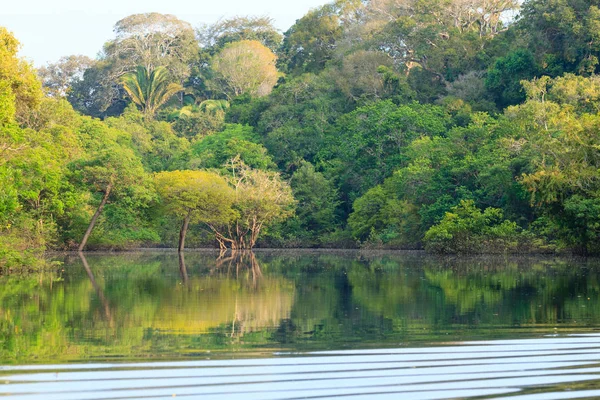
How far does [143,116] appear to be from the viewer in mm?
59594

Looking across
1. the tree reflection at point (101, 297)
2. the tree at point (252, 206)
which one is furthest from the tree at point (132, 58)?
the tree reflection at point (101, 297)

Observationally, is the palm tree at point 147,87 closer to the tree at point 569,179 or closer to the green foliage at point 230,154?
the green foliage at point 230,154

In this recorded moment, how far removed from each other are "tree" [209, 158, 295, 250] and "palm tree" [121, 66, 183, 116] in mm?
19979

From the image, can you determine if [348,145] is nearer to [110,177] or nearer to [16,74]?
[110,177]

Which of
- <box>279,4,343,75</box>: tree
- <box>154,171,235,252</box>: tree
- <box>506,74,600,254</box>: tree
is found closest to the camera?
<box>506,74,600,254</box>: tree

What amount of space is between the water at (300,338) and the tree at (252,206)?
2144 cm

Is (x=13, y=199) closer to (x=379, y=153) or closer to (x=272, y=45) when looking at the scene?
(x=379, y=153)

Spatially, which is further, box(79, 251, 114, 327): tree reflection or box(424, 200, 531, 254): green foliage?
box(424, 200, 531, 254): green foliage

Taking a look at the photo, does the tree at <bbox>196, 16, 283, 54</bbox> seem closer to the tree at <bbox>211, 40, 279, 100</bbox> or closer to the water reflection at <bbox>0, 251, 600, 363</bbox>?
the tree at <bbox>211, 40, 279, 100</bbox>

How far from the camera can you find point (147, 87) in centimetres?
6456

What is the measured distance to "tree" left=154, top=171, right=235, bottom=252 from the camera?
1650 inches

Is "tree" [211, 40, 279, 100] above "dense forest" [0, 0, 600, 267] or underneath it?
above

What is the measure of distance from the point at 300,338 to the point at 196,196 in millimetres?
31125

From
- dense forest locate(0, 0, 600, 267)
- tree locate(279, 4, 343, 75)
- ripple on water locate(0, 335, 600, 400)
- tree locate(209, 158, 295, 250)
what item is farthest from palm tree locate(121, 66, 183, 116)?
ripple on water locate(0, 335, 600, 400)
